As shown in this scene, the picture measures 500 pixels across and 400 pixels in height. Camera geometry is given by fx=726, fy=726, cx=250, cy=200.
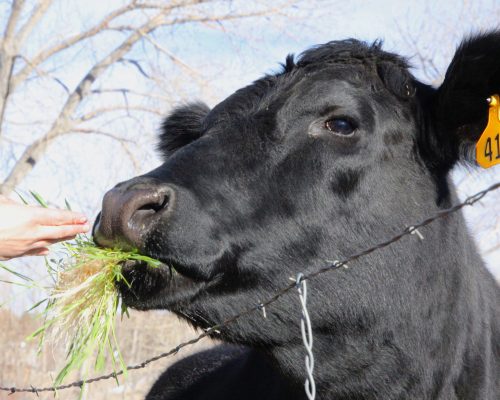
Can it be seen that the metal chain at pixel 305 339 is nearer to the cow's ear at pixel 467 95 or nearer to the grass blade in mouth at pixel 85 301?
the grass blade in mouth at pixel 85 301

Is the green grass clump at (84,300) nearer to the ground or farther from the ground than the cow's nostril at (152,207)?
nearer to the ground

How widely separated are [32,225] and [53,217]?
96mm

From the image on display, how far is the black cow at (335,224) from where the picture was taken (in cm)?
291

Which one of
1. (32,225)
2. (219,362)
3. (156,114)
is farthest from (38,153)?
(32,225)

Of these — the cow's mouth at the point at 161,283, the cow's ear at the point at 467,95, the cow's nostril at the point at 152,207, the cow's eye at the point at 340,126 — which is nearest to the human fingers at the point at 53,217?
the cow's mouth at the point at 161,283

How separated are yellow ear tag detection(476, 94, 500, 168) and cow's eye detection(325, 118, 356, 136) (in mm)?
582

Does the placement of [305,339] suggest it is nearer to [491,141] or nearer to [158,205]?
[158,205]

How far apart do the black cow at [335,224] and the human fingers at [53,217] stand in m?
0.29

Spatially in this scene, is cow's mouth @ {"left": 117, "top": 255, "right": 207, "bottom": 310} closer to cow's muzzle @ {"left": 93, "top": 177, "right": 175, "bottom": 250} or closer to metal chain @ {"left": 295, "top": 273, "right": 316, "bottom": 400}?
cow's muzzle @ {"left": 93, "top": 177, "right": 175, "bottom": 250}

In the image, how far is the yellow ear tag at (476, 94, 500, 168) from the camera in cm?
323

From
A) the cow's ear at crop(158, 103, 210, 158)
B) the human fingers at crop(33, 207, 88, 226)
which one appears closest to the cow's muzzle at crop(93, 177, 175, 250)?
the human fingers at crop(33, 207, 88, 226)

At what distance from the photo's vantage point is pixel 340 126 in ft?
10.9

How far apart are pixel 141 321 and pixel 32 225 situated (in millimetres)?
12391

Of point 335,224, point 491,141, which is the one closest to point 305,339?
point 335,224
